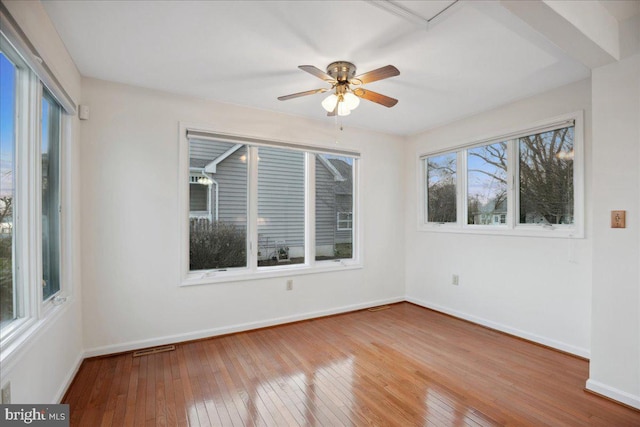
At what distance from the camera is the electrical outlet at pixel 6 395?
1.40 meters

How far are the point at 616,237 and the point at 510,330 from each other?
5.38 feet

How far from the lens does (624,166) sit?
6.73 feet

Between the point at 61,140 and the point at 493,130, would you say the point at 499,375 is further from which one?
the point at 61,140

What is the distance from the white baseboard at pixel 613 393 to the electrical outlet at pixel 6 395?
11.7ft

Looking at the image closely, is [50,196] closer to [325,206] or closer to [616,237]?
[325,206]

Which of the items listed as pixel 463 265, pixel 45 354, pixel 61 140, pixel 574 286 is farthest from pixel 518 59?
pixel 45 354

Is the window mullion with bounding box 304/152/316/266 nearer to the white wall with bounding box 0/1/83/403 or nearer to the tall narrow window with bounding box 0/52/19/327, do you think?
the white wall with bounding box 0/1/83/403

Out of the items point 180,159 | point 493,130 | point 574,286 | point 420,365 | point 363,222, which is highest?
point 493,130

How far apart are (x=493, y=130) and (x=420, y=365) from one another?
2654 millimetres

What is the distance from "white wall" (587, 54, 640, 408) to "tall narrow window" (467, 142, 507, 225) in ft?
4.16

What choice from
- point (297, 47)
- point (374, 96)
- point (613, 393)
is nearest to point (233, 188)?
point (297, 47)

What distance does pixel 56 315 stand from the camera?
207cm

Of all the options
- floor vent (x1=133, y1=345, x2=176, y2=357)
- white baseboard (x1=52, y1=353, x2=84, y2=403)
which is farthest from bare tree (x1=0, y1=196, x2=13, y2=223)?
floor vent (x1=133, y1=345, x2=176, y2=357)

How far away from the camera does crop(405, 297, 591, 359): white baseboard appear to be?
280 cm
